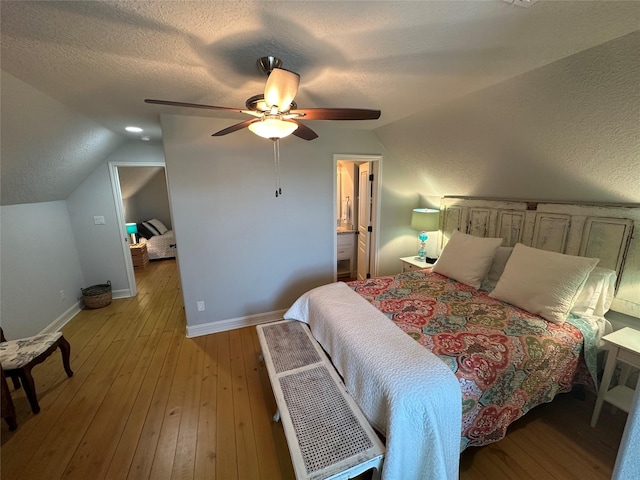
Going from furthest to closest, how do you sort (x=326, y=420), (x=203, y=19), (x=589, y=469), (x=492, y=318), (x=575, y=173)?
1. (x=575, y=173)
2. (x=492, y=318)
3. (x=589, y=469)
4. (x=326, y=420)
5. (x=203, y=19)

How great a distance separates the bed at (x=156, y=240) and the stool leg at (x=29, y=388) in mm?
4145

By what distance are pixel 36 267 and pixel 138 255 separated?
248cm

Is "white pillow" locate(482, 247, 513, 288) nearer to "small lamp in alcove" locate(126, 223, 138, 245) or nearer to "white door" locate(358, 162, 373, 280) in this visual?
"white door" locate(358, 162, 373, 280)

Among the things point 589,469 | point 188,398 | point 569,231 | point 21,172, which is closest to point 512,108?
point 569,231

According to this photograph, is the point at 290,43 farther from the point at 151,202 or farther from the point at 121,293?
the point at 151,202

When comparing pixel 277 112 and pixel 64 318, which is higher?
pixel 277 112

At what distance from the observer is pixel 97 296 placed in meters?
3.52

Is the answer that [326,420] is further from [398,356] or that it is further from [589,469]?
[589,469]

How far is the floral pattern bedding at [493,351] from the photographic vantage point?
1.39 metres

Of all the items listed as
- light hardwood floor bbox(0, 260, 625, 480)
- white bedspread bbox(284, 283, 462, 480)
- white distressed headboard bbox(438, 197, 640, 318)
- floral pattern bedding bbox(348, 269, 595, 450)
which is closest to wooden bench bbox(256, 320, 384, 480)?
white bedspread bbox(284, 283, 462, 480)

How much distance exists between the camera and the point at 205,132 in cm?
257

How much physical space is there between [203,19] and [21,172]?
2455 millimetres

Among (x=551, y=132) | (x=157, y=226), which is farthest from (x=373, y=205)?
(x=157, y=226)

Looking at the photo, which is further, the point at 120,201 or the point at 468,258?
the point at 120,201
